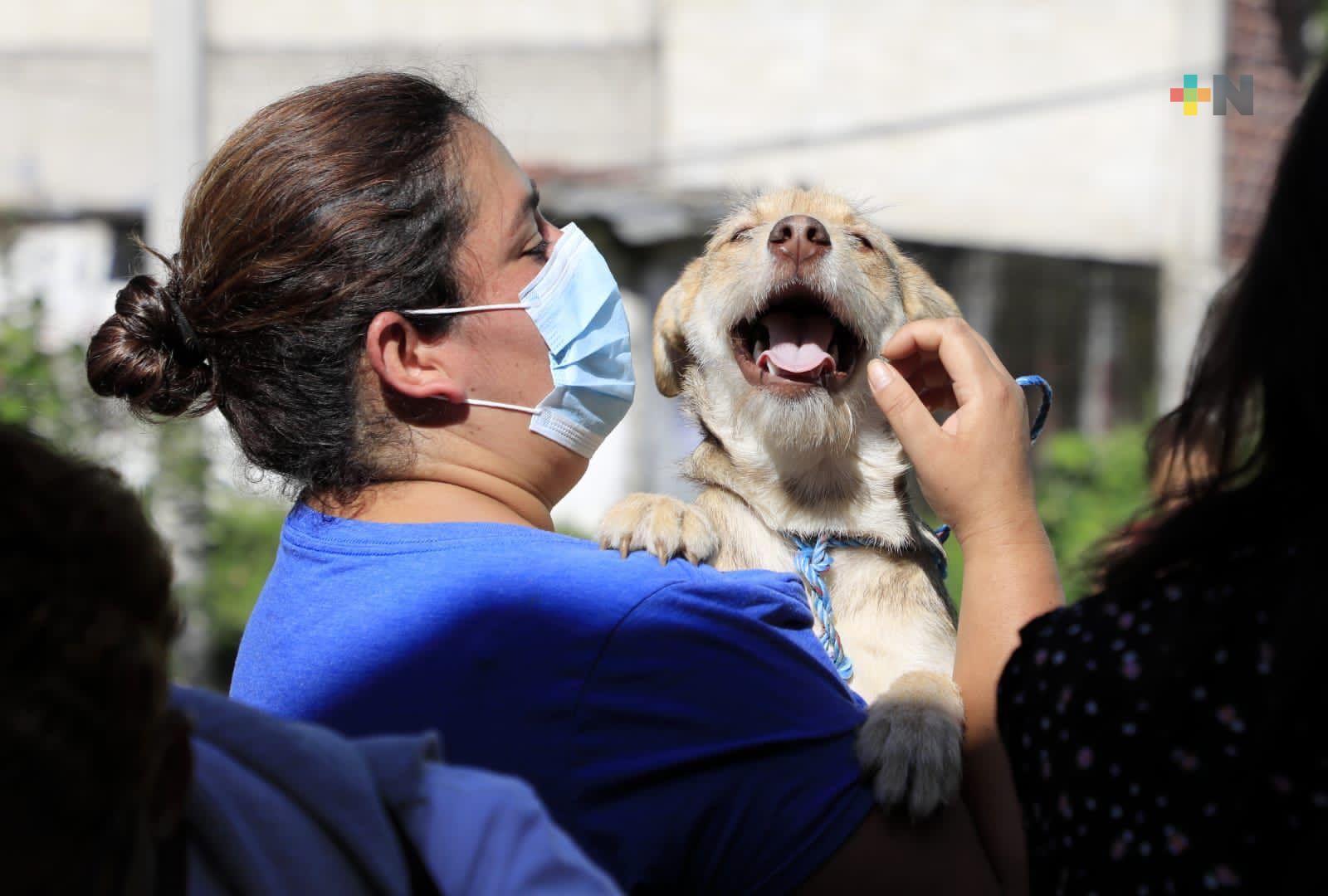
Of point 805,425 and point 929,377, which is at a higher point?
point 929,377

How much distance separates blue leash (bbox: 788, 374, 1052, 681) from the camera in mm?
2855

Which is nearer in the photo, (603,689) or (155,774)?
(155,774)

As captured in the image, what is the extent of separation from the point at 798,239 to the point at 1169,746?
91.6 inches

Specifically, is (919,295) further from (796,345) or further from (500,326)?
(500,326)

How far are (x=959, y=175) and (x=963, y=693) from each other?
13.6m

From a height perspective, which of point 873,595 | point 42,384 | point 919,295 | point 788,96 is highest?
point 788,96

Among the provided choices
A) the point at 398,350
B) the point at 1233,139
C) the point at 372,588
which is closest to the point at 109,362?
the point at 398,350

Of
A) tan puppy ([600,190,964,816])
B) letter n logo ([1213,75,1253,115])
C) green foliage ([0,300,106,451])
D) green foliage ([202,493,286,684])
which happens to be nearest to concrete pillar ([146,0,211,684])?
green foliage ([202,493,286,684])

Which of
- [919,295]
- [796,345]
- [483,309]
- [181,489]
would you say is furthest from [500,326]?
[181,489]

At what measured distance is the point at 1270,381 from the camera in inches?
59.6

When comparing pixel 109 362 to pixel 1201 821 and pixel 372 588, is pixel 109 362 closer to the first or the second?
pixel 372 588

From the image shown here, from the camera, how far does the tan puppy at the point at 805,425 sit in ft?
10.7

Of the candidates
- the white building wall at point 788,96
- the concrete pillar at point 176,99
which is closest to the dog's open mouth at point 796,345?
the concrete pillar at point 176,99

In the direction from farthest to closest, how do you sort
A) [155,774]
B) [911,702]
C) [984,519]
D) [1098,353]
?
1. [1098,353]
2. [911,702]
3. [984,519]
4. [155,774]
